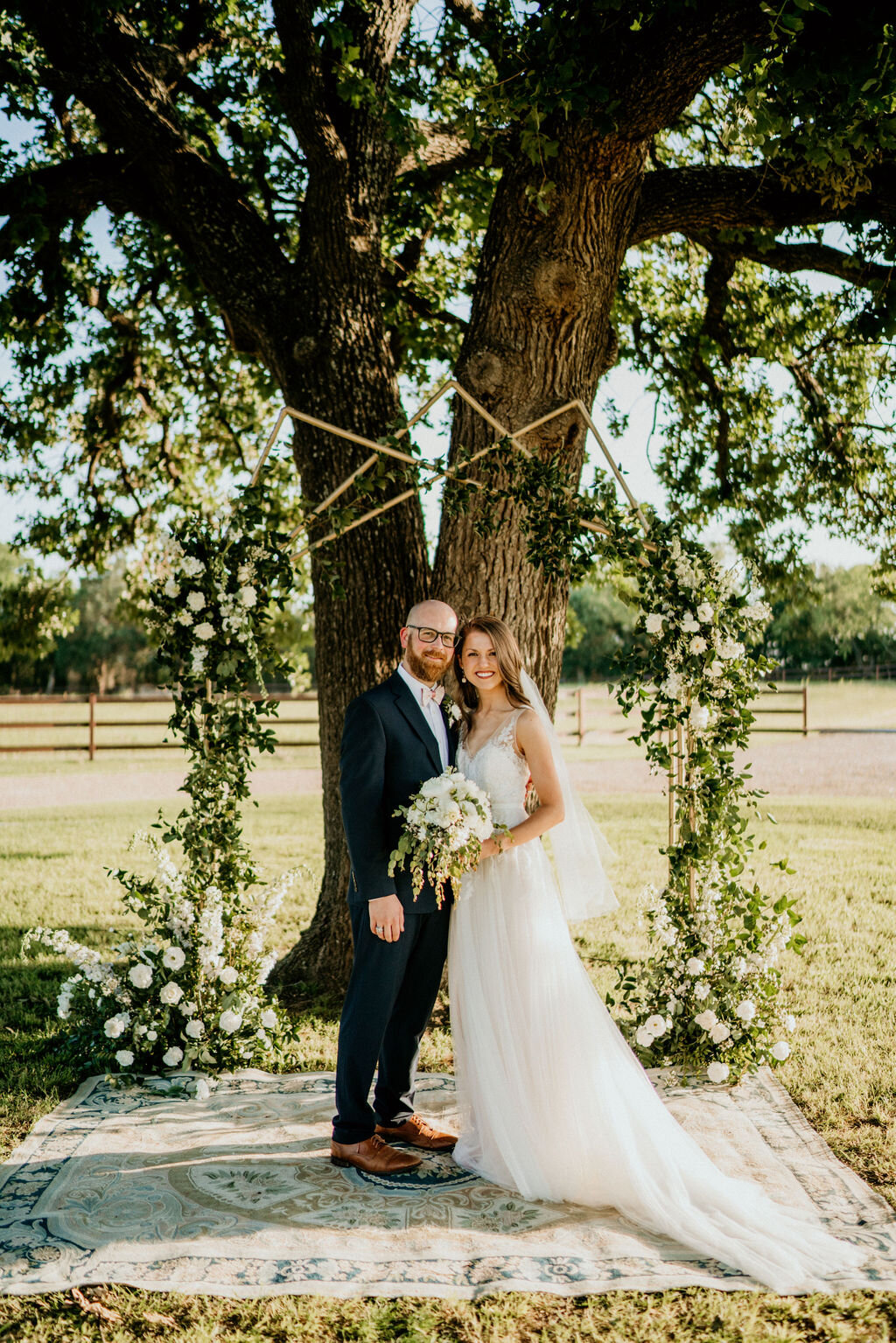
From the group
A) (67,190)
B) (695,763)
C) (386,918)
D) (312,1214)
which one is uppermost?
(67,190)

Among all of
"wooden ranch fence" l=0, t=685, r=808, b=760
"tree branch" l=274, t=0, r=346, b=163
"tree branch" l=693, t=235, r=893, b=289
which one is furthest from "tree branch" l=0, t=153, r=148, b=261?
"wooden ranch fence" l=0, t=685, r=808, b=760

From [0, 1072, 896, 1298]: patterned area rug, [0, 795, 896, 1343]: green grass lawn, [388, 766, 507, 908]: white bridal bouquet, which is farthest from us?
[388, 766, 507, 908]: white bridal bouquet

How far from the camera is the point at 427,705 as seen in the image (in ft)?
14.3

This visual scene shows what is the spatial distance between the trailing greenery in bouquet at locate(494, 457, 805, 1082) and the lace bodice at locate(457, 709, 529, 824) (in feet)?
3.09

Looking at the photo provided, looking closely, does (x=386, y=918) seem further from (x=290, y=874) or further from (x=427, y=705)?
(x=290, y=874)

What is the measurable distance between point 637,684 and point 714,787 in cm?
66

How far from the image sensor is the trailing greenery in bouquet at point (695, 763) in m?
5.12

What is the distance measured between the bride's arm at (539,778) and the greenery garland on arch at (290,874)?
2.65ft

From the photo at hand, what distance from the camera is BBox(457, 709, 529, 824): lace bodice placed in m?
4.29

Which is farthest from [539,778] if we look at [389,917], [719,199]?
[719,199]

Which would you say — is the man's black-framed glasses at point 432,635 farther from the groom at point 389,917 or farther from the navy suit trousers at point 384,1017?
the navy suit trousers at point 384,1017

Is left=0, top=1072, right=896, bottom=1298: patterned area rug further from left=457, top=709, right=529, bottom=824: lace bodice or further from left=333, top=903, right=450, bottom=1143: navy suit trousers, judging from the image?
left=457, top=709, right=529, bottom=824: lace bodice

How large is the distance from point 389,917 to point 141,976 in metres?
1.65

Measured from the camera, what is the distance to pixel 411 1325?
3.02 m
